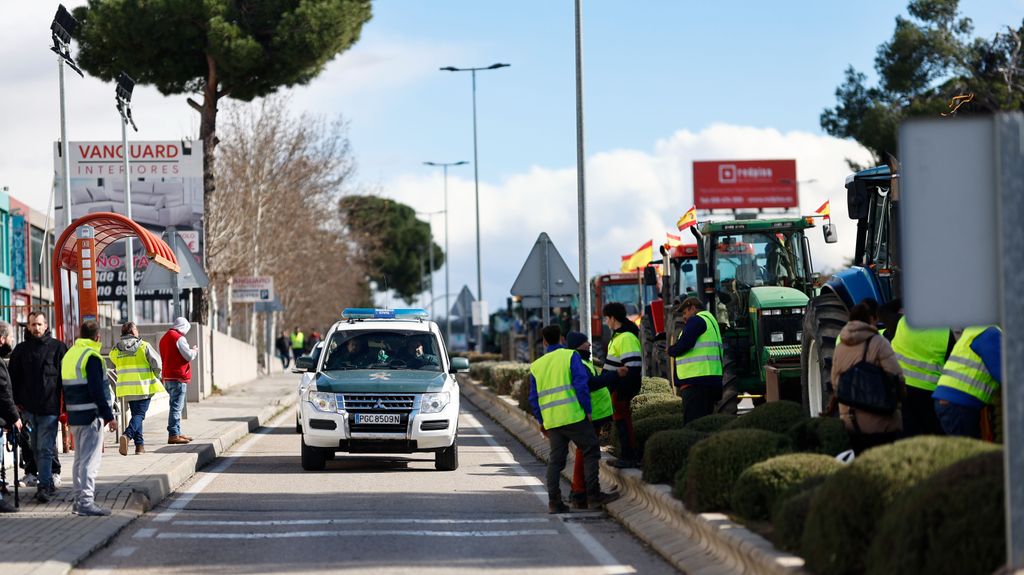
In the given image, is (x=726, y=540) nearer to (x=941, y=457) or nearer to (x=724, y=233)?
(x=941, y=457)

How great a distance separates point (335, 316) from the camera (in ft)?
323

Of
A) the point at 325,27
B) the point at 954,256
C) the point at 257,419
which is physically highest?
the point at 325,27

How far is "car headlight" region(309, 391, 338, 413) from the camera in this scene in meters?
18.2

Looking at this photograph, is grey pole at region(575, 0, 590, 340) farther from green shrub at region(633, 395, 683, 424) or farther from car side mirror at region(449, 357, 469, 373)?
green shrub at region(633, 395, 683, 424)

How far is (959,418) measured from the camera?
34.2ft

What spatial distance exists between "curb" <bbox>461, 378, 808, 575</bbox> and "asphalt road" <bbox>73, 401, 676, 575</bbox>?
17cm

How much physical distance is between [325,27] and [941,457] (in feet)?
114

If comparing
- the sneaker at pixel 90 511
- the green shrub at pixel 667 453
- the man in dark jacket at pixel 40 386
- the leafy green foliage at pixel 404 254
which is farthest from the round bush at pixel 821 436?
the leafy green foliage at pixel 404 254

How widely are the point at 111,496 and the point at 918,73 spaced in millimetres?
41583

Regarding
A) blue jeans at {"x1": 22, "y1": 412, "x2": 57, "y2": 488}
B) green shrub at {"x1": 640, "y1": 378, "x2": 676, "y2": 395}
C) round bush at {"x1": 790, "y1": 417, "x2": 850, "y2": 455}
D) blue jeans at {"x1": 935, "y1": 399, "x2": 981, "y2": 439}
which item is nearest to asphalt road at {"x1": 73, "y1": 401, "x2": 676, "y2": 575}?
Answer: blue jeans at {"x1": 22, "y1": 412, "x2": 57, "y2": 488}

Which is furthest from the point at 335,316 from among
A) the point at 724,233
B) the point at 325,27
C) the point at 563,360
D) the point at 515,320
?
the point at 563,360

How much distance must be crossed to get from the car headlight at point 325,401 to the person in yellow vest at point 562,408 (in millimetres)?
4587

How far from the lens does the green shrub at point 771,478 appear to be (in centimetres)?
1012

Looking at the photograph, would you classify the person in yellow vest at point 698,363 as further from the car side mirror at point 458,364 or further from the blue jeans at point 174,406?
the blue jeans at point 174,406
